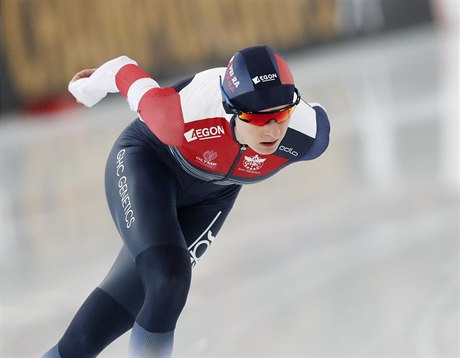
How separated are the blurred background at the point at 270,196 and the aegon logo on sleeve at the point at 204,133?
3.27ft

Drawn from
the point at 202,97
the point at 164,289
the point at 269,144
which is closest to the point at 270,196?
the point at 202,97

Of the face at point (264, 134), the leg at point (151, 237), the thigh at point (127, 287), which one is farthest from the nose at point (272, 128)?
the thigh at point (127, 287)

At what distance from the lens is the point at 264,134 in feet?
8.45

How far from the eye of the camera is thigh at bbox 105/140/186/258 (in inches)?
105

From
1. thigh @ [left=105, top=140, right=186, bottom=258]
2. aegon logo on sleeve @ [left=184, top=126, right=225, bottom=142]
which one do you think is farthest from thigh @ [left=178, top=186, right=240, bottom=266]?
aegon logo on sleeve @ [left=184, top=126, right=225, bottom=142]

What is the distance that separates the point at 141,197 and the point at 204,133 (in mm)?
299

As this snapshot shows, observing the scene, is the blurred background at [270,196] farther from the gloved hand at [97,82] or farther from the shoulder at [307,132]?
the gloved hand at [97,82]

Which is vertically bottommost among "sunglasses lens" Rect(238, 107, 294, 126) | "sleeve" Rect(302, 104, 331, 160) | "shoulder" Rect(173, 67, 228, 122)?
"sleeve" Rect(302, 104, 331, 160)

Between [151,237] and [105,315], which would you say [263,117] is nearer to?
[151,237]

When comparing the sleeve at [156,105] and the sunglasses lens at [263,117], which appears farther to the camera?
the sleeve at [156,105]

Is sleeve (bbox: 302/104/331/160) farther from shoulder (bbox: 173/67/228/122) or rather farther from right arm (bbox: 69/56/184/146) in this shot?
right arm (bbox: 69/56/184/146)

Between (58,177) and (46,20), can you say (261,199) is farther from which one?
(46,20)

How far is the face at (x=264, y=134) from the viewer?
2559 millimetres

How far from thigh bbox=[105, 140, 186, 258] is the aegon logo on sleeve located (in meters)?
0.18
